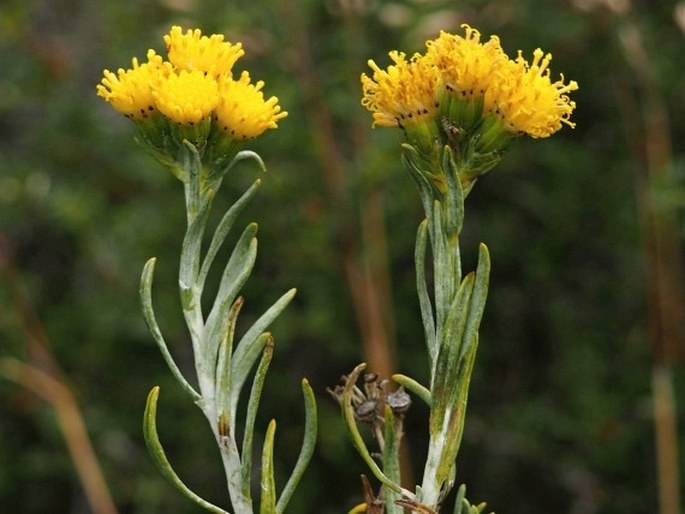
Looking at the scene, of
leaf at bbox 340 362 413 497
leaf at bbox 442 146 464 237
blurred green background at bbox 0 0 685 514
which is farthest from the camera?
blurred green background at bbox 0 0 685 514

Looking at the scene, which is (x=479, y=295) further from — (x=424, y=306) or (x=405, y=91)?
(x=405, y=91)

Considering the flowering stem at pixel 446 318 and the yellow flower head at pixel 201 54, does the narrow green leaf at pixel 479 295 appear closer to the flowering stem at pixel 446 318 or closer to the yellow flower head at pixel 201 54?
the flowering stem at pixel 446 318

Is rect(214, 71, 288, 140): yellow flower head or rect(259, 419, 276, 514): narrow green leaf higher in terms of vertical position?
rect(214, 71, 288, 140): yellow flower head

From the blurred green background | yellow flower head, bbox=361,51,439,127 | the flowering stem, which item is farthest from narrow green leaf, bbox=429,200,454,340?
the blurred green background

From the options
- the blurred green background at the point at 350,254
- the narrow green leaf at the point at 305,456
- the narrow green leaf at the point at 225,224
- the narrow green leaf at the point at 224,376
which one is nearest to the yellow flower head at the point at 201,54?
the narrow green leaf at the point at 225,224

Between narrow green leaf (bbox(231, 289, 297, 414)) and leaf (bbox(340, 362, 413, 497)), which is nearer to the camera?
leaf (bbox(340, 362, 413, 497))

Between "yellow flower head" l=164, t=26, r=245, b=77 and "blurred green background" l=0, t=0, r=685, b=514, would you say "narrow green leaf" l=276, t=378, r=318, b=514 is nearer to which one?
"yellow flower head" l=164, t=26, r=245, b=77
